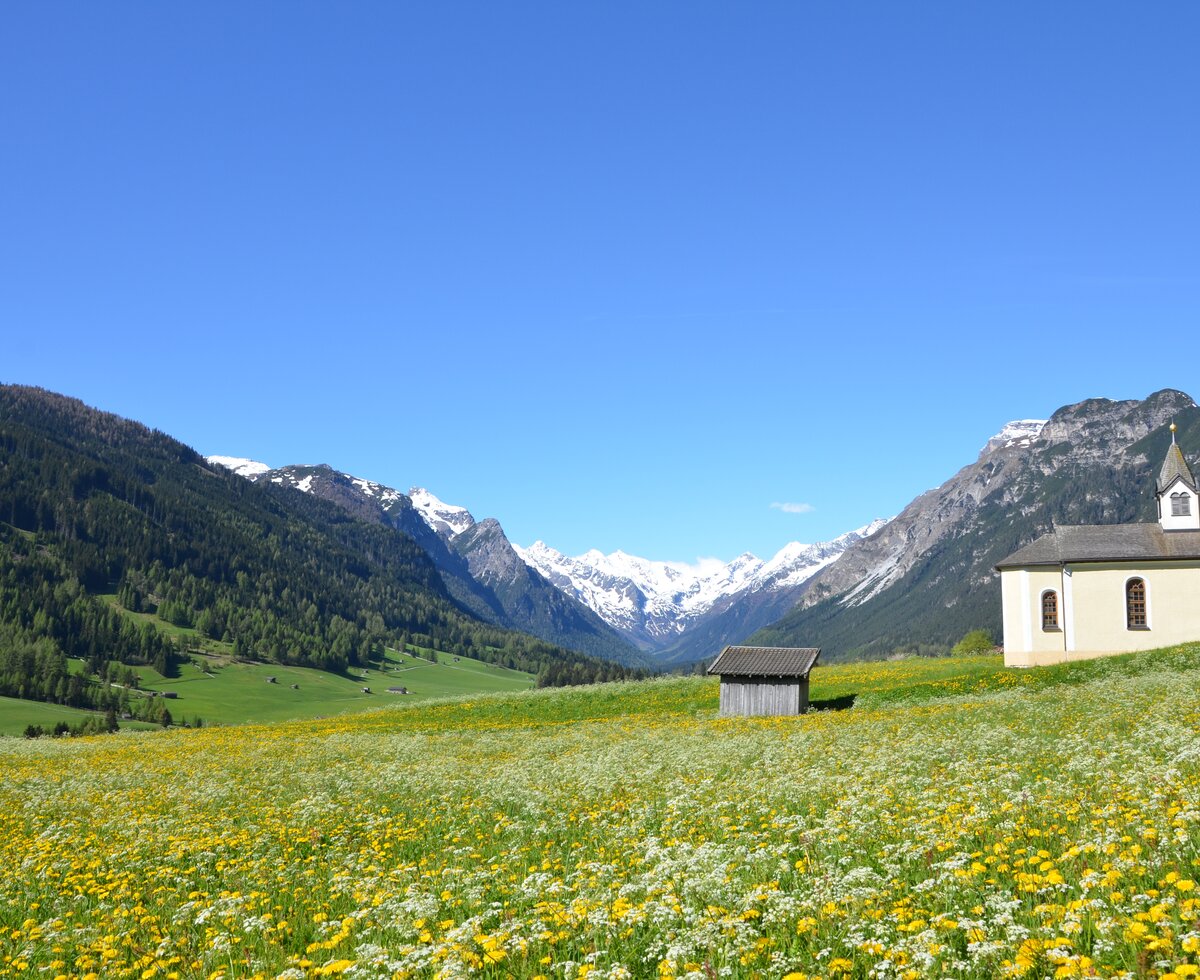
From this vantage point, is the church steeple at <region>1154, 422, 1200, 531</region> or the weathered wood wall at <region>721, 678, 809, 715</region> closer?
the weathered wood wall at <region>721, 678, 809, 715</region>

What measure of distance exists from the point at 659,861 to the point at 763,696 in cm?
3797

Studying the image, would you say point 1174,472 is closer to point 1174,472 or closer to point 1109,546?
point 1174,472

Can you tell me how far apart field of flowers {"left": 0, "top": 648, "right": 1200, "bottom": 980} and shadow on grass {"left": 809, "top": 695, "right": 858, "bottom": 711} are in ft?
65.8

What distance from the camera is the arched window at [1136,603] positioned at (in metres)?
53.4

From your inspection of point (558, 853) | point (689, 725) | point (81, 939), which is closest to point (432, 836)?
point (558, 853)

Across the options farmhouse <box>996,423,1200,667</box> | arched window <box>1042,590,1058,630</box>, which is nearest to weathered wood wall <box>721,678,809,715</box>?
farmhouse <box>996,423,1200,667</box>

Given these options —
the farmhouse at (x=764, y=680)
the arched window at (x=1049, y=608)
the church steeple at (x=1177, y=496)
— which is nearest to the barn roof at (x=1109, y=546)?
the church steeple at (x=1177, y=496)

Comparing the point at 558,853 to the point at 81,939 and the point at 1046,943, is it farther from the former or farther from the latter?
the point at 1046,943

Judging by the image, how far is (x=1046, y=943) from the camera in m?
6.62

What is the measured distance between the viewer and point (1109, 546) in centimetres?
5516

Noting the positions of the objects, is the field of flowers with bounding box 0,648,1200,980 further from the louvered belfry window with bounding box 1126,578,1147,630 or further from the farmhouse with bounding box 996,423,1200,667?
the louvered belfry window with bounding box 1126,578,1147,630

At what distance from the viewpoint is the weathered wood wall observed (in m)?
47.4

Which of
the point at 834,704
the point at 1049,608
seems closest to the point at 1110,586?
the point at 1049,608

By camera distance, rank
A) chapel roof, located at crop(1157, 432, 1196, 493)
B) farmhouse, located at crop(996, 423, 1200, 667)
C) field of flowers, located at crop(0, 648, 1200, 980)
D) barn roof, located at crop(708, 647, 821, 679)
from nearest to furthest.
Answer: field of flowers, located at crop(0, 648, 1200, 980) → barn roof, located at crop(708, 647, 821, 679) → farmhouse, located at crop(996, 423, 1200, 667) → chapel roof, located at crop(1157, 432, 1196, 493)
